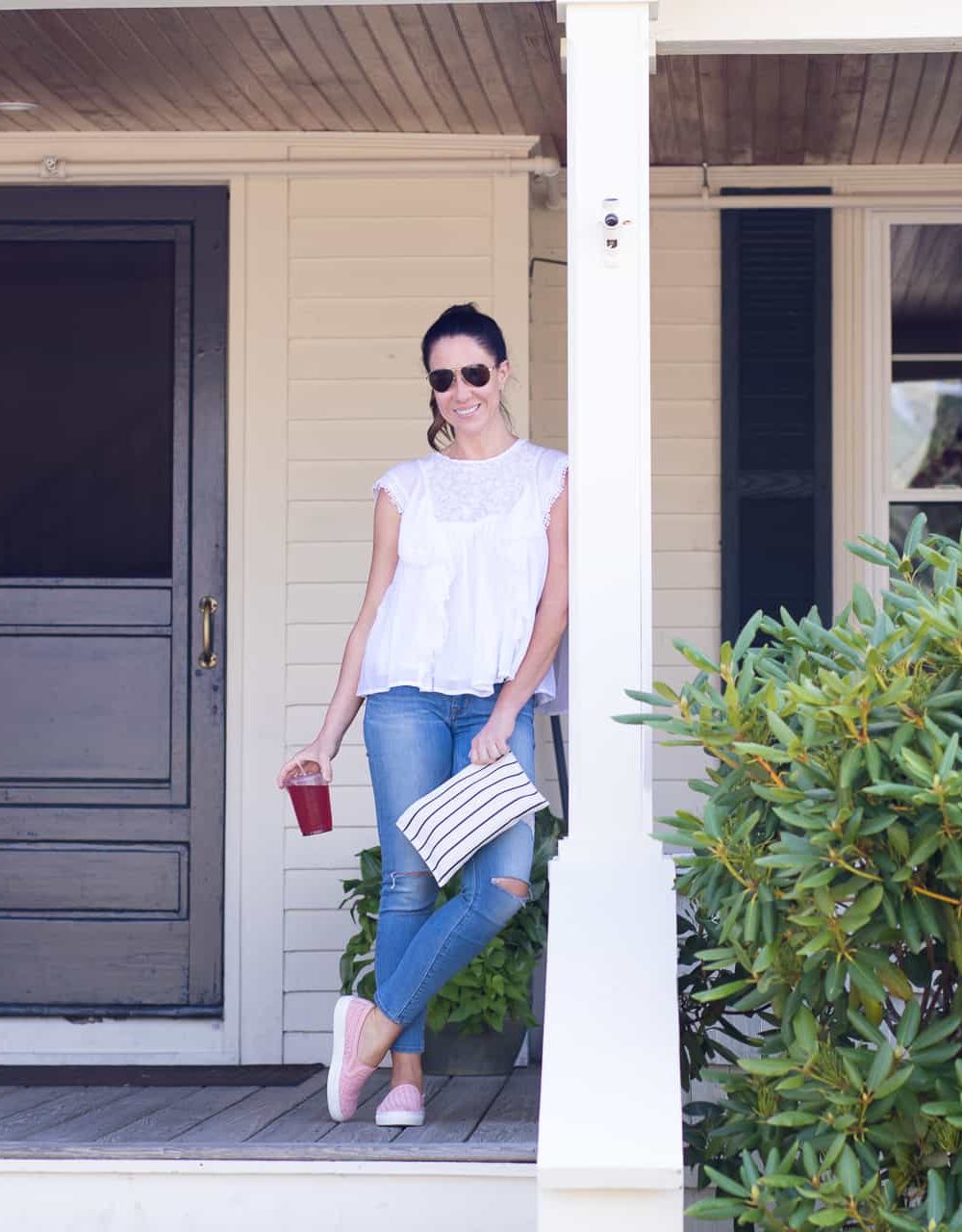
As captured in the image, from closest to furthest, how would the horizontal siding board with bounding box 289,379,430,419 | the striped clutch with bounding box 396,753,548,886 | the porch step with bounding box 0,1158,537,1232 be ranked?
the porch step with bounding box 0,1158,537,1232, the striped clutch with bounding box 396,753,548,886, the horizontal siding board with bounding box 289,379,430,419

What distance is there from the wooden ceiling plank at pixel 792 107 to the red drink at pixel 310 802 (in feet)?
7.20

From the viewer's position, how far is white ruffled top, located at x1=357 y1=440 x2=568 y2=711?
3.40 m

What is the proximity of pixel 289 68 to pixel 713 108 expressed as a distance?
114cm

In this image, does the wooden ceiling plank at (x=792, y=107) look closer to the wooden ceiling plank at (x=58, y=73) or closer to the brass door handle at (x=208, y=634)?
the wooden ceiling plank at (x=58, y=73)

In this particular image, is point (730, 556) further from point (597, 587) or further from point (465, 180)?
point (597, 587)

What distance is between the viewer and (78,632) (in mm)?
4988

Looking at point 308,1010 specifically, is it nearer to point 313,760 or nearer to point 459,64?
point 313,760

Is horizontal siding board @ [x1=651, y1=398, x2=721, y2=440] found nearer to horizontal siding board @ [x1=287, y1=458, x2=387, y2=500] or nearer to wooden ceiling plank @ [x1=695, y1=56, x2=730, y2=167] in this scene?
wooden ceiling plank @ [x1=695, y1=56, x2=730, y2=167]

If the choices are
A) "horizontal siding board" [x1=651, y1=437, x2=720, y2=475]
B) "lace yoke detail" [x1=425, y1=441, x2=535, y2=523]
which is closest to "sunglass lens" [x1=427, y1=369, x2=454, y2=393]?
"lace yoke detail" [x1=425, y1=441, x2=535, y2=523]

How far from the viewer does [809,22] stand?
3377mm

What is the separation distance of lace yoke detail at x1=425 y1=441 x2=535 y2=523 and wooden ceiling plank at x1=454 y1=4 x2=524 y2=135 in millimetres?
1241

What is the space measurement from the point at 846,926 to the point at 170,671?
2.78m

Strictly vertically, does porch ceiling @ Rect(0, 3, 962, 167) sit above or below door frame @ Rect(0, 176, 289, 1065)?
above

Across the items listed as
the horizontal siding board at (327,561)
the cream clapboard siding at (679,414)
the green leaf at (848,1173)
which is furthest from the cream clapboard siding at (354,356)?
the green leaf at (848,1173)
